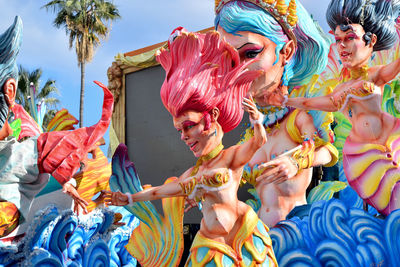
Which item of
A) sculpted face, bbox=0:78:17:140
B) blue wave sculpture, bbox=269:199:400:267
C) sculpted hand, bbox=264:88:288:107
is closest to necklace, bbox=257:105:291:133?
sculpted hand, bbox=264:88:288:107

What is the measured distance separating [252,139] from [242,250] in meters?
0.50

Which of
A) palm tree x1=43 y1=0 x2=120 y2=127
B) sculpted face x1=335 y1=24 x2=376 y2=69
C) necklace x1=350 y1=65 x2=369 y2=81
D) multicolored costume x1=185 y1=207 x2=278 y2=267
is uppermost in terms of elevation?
palm tree x1=43 y1=0 x2=120 y2=127

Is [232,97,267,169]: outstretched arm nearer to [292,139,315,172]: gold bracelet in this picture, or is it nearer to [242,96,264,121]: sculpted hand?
[242,96,264,121]: sculpted hand

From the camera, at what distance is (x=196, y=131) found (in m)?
2.21

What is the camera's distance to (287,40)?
9.59 feet

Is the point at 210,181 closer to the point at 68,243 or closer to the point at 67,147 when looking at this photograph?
the point at 67,147

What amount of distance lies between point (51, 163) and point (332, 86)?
181 centimetres

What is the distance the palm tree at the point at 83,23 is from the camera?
11.5m

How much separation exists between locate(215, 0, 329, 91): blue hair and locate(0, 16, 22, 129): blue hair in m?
1.23

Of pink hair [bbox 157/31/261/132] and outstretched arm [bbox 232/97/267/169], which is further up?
pink hair [bbox 157/31/261/132]

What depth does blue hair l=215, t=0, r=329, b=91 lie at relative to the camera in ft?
9.20

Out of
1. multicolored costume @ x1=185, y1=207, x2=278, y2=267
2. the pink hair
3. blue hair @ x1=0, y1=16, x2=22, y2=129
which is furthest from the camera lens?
blue hair @ x1=0, y1=16, x2=22, y2=129

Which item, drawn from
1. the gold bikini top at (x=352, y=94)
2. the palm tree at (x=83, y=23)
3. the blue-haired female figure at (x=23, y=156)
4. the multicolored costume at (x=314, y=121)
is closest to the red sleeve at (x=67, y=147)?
the blue-haired female figure at (x=23, y=156)

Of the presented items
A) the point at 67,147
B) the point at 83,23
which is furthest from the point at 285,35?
the point at 83,23
